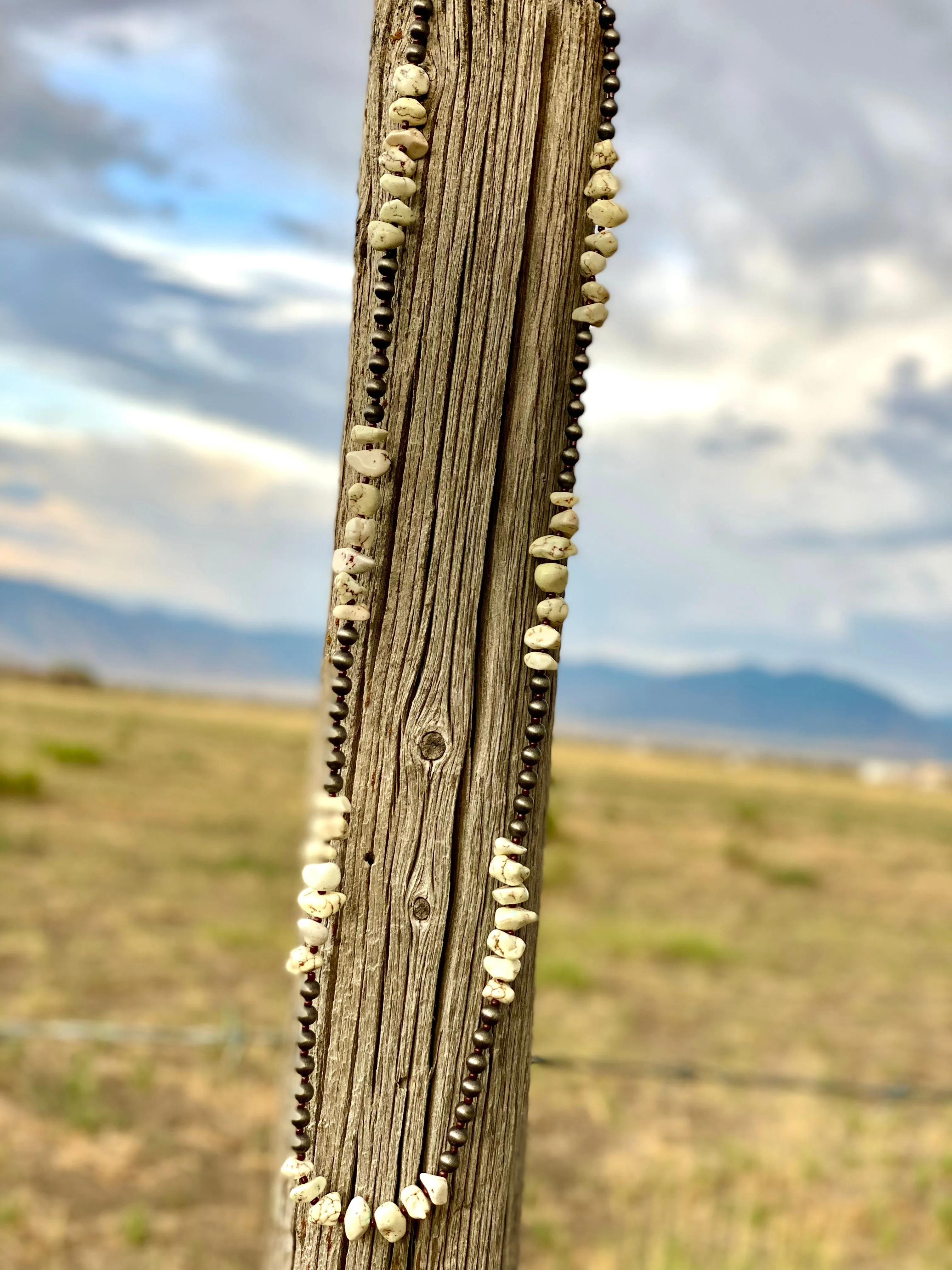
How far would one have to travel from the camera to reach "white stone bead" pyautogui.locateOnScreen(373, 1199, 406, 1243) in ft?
6.36

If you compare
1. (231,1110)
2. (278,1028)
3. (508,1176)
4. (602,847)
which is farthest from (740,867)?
(508,1176)

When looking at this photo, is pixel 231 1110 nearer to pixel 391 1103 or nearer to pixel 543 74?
pixel 391 1103

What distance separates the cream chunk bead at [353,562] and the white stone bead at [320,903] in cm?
56

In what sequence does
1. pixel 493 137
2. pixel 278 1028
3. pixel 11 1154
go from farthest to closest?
pixel 278 1028 → pixel 11 1154 → pixel 493 137

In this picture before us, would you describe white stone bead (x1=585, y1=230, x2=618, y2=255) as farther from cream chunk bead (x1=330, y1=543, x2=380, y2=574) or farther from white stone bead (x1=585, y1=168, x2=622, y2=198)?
cream chunk bead (x1=330, y1=543, x2=380, y2=574)

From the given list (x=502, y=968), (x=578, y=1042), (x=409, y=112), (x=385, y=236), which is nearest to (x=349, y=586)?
(x=385, y=236)

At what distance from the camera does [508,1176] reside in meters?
2.06

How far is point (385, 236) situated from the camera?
1.91 metres

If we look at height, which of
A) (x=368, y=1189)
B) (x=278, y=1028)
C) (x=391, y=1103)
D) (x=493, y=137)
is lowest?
(x=278, y=1028)

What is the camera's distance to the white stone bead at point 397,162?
6.26ft

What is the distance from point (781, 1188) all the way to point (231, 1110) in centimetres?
359

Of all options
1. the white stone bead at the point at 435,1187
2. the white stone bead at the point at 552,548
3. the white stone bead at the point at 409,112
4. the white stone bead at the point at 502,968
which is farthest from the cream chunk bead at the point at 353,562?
the white stone bead at the point at 435,1187

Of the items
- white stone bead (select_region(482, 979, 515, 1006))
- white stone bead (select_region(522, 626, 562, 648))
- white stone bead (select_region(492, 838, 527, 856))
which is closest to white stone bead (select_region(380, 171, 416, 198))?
white stone bead (select_region(522, 626, 562, 648))

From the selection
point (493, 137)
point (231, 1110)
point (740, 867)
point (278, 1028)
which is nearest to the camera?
point (493, 137)
